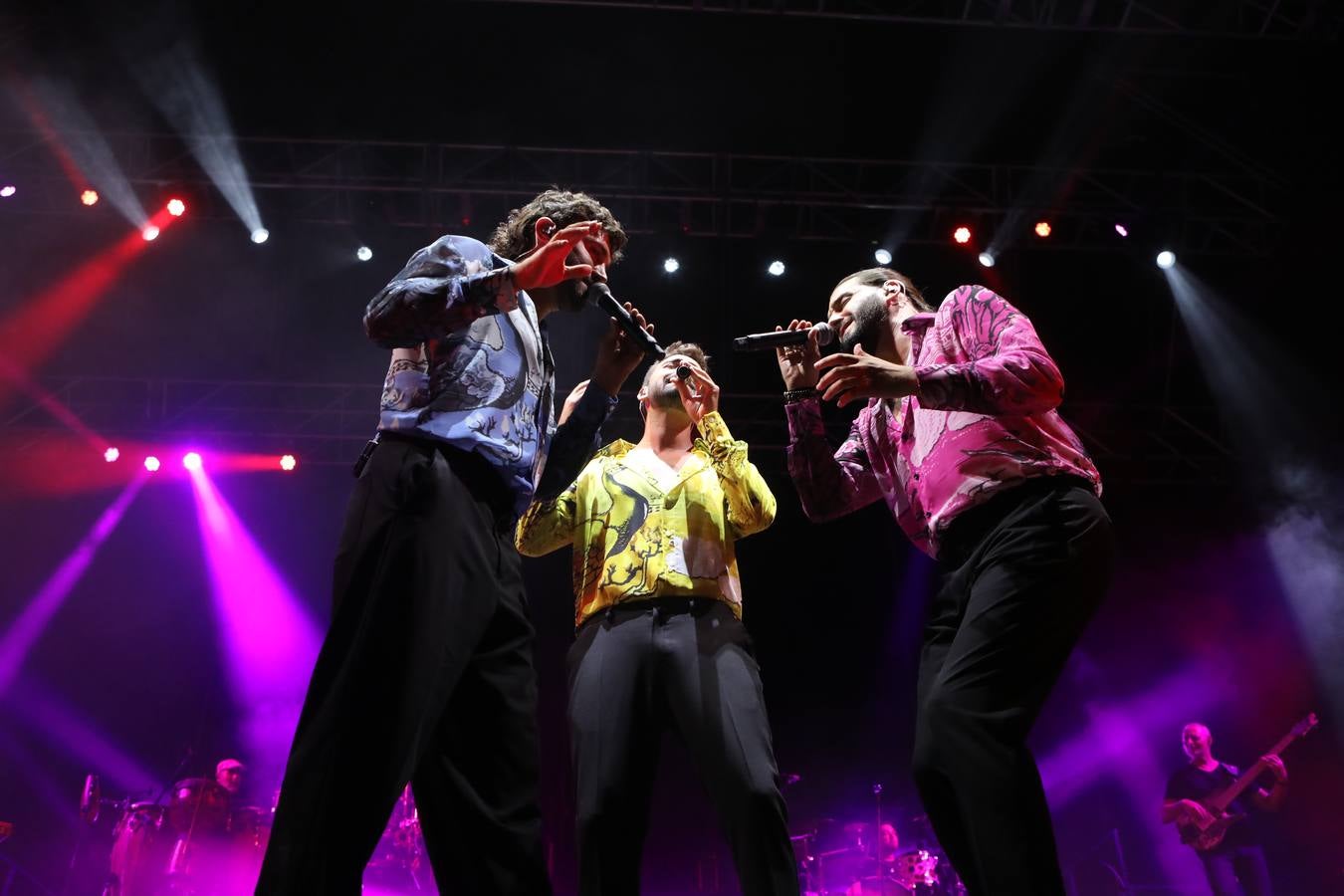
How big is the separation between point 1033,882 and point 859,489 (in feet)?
4.63

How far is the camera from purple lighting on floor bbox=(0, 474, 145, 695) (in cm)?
895

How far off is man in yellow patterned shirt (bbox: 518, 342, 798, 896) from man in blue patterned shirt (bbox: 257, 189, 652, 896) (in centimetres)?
66

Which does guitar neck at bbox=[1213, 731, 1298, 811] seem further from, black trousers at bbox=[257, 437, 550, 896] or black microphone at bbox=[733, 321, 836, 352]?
black trousers at bbox=[257, 437, 550, 896]

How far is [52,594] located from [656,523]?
8.71 metres

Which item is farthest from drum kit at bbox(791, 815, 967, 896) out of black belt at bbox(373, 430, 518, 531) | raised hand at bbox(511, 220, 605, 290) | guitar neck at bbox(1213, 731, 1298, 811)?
raised hand at bbox(511, 220, 605, 290)

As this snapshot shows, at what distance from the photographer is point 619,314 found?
101 inches

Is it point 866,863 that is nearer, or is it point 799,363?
point 799,363

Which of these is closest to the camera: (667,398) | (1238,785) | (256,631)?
(667,398)

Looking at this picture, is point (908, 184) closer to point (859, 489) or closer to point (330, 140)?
point (330, 140)

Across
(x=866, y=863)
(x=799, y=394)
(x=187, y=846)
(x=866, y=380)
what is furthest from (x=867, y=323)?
(x=187, y=846)

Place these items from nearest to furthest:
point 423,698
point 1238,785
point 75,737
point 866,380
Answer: point 423,698, point 866,380, point 1238,785, point 75,737

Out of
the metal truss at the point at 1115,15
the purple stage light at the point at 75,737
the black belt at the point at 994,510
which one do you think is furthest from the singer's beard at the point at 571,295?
the purple stage light at the point at 75,737

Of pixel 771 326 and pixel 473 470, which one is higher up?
pixel 771 326

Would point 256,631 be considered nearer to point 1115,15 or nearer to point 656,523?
point 656,523
